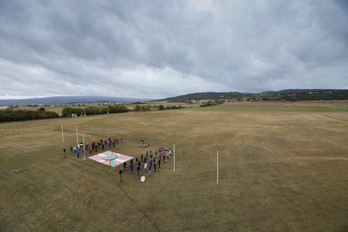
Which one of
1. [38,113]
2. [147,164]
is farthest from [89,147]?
[38,113]

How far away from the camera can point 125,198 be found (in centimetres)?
1174

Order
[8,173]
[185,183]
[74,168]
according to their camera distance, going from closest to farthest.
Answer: [185,183] < [8,173] < [74,168]

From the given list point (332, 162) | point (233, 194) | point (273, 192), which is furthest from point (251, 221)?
point (332, 162)

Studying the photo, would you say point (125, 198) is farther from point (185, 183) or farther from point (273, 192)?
point (273, 192)

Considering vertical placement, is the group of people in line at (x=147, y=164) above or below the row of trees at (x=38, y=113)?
below

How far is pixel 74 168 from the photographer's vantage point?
1678 cm

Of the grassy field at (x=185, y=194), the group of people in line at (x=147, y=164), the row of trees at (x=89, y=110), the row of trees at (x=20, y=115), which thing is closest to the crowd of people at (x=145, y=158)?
the group of people in line at (x=147, y=164)

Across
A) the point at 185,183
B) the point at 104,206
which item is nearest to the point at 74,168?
the point at 104,206

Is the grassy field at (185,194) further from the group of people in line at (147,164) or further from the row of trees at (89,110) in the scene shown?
the row of trees at (89,110)

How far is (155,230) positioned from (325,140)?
31489 millimetres

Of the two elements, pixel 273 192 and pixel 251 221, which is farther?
pixel 273 192

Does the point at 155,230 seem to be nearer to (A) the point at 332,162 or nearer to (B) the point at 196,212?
(B) the point at 196,212

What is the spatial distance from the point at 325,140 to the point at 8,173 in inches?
1669

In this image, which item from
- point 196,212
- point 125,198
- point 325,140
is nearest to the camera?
point 196,212
